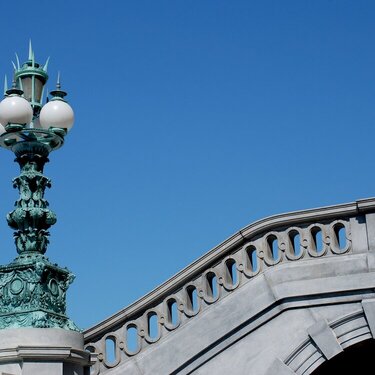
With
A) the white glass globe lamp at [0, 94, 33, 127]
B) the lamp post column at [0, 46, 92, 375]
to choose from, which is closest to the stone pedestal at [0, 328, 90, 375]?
the lamp post column at [0, 46, 92, 375]

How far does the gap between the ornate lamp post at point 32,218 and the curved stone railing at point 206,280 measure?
161cm

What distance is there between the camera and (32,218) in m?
12.9

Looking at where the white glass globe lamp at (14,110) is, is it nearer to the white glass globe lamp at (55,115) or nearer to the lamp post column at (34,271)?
the lamp post column at (34,271)

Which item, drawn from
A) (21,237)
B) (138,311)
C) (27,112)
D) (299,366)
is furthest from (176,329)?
(27,112)

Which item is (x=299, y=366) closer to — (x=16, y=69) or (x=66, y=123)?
(x=66, y=123)

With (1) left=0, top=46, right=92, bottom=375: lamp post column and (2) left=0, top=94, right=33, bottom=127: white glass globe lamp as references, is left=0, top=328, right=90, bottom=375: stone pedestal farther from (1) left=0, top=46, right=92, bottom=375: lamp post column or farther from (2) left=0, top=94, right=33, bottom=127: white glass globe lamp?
(2) left=0, top=94, right=33, bottom=127: white glass globe lamp

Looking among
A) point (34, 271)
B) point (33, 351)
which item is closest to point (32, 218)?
point (34, 271)

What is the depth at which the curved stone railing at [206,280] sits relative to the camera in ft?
47.3

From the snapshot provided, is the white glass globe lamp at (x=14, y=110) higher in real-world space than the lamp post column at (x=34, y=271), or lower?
higher

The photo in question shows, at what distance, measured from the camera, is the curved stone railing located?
14.4 m

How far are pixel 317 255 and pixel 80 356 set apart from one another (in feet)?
11.2

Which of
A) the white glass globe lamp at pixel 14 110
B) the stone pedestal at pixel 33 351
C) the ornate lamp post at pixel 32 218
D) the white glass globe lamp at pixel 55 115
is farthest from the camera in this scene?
the white glass globe lamp at pixel 55 115

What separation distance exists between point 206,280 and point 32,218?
278 centimetres

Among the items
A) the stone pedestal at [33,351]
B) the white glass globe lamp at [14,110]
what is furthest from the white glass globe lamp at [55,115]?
the stone pedestal at [33,351]
